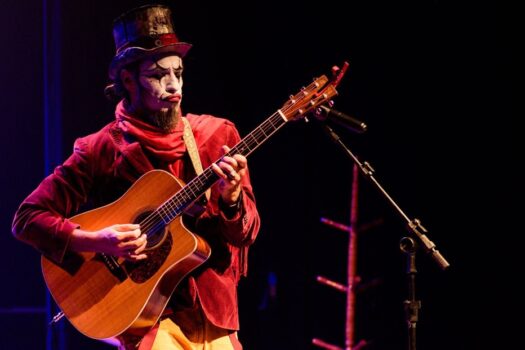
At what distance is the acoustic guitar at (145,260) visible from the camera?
9.77 feet

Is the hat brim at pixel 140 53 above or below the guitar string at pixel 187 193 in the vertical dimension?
above

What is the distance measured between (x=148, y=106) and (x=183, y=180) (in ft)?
1.18

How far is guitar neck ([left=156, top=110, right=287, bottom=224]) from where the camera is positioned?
2980 millimetres

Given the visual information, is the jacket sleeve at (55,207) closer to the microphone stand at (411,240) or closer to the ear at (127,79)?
the ear at (127,79)

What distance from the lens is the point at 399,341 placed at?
541 centimetres

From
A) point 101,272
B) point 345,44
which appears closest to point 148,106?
point 101,272

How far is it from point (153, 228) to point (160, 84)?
63 cm

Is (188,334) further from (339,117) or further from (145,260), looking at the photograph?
(339,117)

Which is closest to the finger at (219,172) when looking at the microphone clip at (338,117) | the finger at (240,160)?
the finger at (240,160)

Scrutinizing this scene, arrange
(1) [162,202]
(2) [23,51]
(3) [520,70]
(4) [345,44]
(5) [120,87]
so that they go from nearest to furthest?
(1) [162,202] → (5) [120,87] → (2) [23,51] → (3) [520,70] → (4) [345,44]

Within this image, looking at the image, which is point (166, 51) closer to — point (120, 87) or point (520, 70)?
point (120, 87)

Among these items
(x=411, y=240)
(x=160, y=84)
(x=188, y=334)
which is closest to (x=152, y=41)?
(x=160, y=84)

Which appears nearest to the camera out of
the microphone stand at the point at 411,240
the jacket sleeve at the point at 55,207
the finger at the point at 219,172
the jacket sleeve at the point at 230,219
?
the finger at the point at 219,172

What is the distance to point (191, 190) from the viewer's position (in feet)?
9.85
